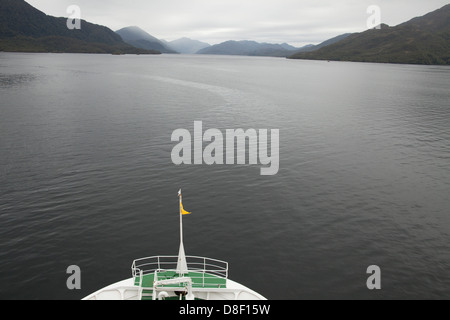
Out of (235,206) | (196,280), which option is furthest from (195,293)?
(235,206)

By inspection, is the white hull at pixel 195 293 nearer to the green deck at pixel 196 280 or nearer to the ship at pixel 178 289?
the ship at pixel 178 289

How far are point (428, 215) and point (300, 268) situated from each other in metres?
21.6

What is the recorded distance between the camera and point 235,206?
133ft

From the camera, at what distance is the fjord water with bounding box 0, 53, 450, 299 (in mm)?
28375

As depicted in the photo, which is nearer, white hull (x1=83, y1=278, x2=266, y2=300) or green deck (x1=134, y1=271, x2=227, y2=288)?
white hull (x1=83, y1=278, x2=266, y2=300)

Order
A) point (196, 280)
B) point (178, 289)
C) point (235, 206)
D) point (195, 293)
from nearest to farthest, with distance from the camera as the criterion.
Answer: point (178, 289)
point (195, 293)
point (196, 280)
point (235, 206)

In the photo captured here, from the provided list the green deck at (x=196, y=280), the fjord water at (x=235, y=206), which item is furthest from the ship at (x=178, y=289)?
the fjord water at (x=235, y=206)

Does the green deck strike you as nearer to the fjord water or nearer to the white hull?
the white hull

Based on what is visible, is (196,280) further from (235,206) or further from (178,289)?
(235,206)

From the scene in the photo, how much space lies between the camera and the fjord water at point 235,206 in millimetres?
28375

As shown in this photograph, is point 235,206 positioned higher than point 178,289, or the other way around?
point 235,206

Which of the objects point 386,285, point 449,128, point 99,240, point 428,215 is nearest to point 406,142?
point 449,128

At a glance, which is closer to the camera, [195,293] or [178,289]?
[178,289]

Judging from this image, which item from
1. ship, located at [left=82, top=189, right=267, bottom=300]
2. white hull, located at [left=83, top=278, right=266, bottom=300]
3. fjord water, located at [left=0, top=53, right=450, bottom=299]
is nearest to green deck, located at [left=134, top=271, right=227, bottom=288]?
ship, located at [left=82, top=189, right=267, bottom=300]
